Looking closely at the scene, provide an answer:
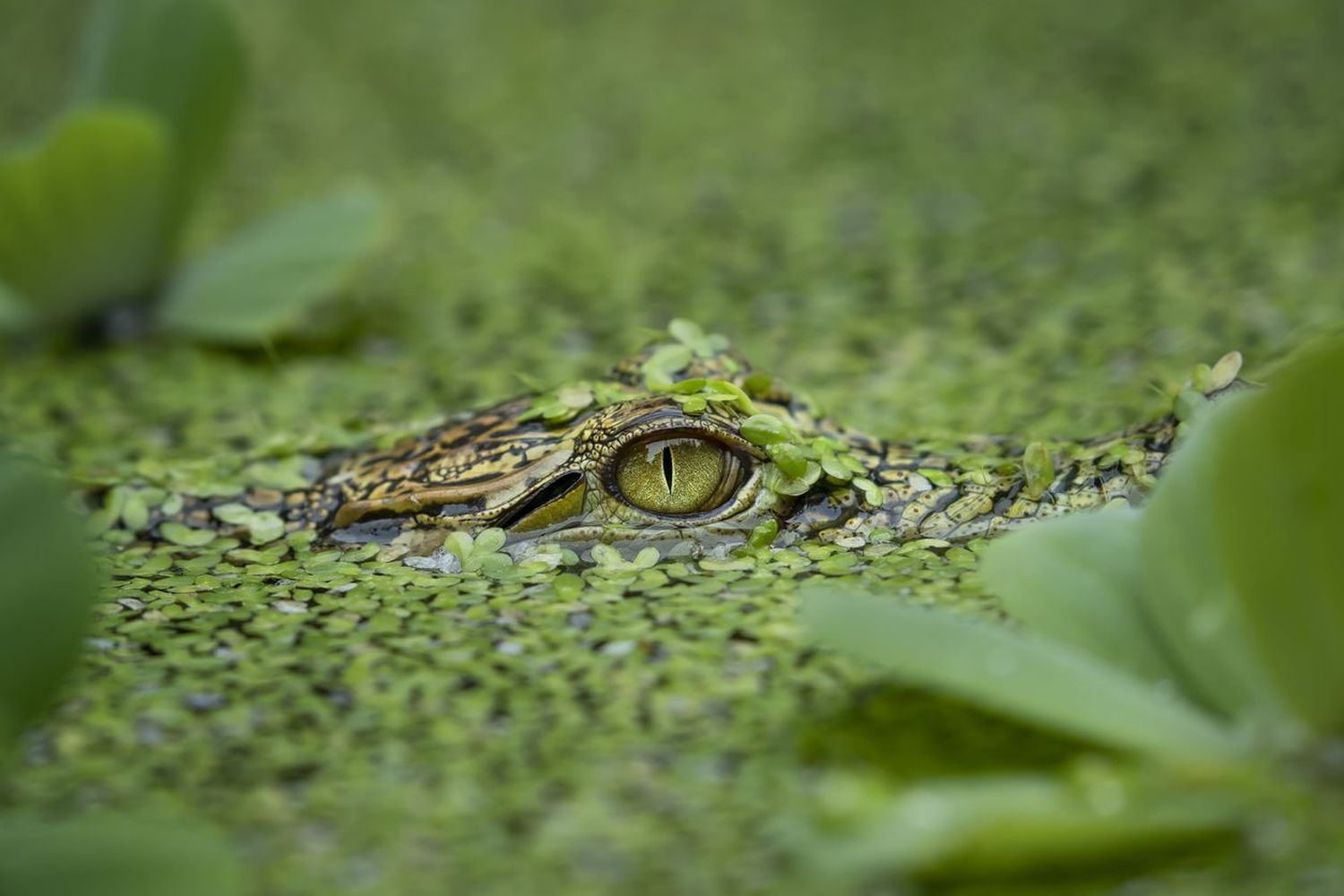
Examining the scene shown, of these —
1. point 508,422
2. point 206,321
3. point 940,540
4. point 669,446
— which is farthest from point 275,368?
point 940,540

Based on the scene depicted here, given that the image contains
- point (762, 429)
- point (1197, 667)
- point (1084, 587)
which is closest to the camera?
point (1197, 667)

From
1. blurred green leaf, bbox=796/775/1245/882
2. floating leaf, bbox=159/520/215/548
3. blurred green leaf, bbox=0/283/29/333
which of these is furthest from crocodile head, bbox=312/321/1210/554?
blurred green leaf, bbox=0/283/29/333

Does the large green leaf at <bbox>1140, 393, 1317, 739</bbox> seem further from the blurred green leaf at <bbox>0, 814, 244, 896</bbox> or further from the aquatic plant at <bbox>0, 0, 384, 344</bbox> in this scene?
the aquatic plant at <bbox>0, 0, 384, 344</bbox>

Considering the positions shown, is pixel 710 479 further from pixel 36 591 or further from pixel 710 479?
pixel 36 591

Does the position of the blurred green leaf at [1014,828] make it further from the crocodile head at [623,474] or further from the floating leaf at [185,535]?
the floating leaf at [185,535]

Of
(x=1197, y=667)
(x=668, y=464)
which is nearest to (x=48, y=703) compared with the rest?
(x=668, y=464)

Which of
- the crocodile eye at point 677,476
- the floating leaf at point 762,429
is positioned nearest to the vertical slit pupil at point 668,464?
the crocodile eye at point 677,476

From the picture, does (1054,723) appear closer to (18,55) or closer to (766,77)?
(766,77)
